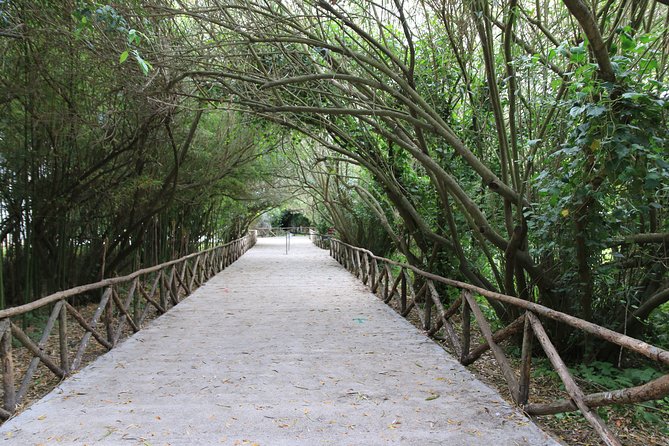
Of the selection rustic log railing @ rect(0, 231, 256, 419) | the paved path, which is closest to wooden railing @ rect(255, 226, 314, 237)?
rustic log railing @ rect(0, 231, 256, 419)

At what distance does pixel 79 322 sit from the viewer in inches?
201

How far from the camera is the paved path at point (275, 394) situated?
11.1 feet

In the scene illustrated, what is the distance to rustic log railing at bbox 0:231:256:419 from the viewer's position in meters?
3.85

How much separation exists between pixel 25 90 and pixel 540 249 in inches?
253

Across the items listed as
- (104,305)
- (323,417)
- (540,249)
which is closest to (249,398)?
(323,417)

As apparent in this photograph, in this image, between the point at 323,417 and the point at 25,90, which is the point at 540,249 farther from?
the point at 25,90

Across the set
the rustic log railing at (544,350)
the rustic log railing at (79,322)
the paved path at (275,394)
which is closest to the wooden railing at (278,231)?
the rustic log railing at (79,322)

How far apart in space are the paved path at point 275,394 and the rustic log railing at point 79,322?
0.20 m

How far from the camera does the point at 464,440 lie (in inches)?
131

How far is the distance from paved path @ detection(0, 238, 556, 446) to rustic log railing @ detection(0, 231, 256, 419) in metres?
0.20

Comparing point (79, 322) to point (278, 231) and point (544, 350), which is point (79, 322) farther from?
point (278, 231)

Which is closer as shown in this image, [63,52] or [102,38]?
[102,38]

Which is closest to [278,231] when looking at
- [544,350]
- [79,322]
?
→ [79,322]

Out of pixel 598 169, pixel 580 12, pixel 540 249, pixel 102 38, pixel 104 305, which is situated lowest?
pixel 104 305
